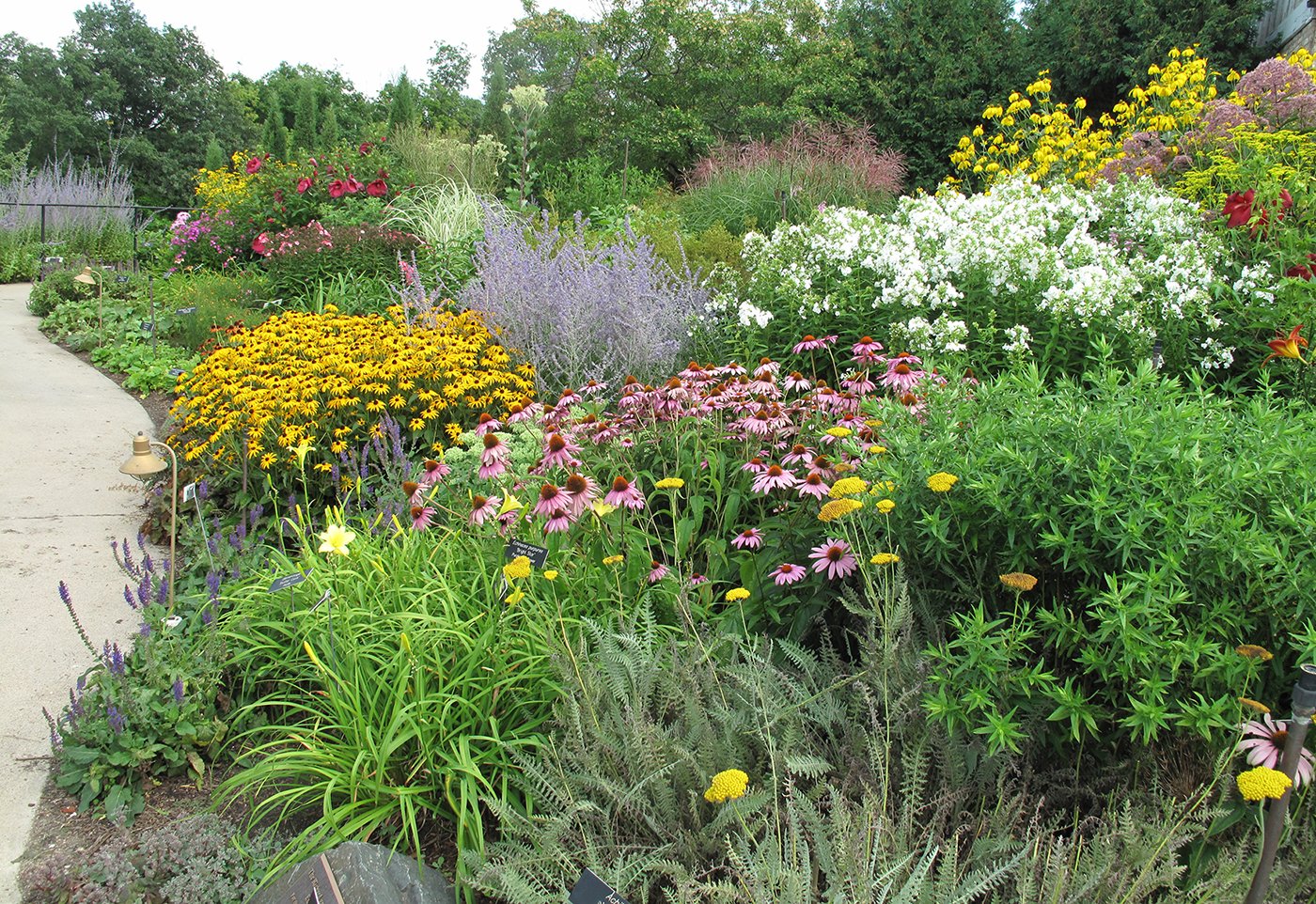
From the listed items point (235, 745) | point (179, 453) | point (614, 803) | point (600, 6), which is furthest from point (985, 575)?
point (600, 6)

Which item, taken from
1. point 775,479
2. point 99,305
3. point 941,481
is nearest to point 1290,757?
point 941,481

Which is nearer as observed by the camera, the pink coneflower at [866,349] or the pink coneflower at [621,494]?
→ the pink coneflower at [621,494]

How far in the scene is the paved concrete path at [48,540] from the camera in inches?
97.7

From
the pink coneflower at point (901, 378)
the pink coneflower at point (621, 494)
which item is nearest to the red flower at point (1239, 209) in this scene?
the pink coneflower at point (901, 378)

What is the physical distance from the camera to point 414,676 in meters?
2.28

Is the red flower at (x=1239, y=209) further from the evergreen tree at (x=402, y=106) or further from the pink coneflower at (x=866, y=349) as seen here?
the evergreen tree at (x=402, y=106)

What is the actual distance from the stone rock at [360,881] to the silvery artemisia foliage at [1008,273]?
2668mm

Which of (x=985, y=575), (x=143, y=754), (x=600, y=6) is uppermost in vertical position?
(x=600, y=6)

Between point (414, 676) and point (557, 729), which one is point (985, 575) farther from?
point (414, 676)

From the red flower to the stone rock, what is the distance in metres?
4.04

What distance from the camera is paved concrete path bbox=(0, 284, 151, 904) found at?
2.48 meters

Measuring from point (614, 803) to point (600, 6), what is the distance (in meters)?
20.4

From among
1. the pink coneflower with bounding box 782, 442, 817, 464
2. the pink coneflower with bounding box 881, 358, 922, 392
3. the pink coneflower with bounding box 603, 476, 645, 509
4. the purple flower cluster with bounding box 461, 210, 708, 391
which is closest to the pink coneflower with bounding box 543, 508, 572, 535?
the pink coneflower with bounding box 603, 476, 645, 509

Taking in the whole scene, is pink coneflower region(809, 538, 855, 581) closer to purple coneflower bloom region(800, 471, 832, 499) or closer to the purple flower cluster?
purple coneflower bloom region(800, 471, 832, 499)
